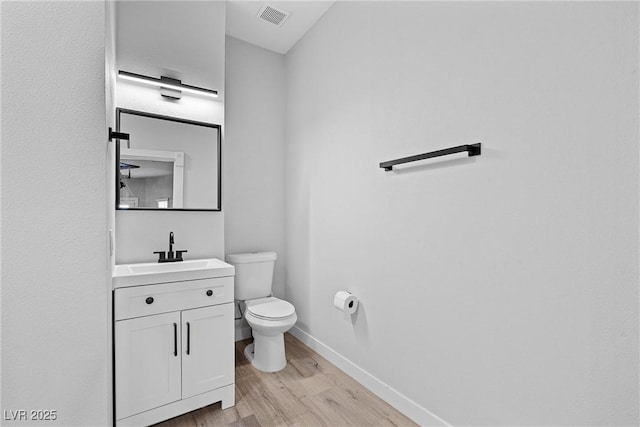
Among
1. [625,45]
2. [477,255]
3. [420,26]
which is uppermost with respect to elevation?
[420,26]

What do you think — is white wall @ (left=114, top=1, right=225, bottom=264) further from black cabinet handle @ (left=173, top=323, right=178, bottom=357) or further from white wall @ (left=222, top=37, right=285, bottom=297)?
black cabinet handle @ (left=173, top=323, right=178, bottom=357)

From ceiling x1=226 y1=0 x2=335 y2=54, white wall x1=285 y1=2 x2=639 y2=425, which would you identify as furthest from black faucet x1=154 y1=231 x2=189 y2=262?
ceiling x1=226 y1=0 x2=335 y2=54

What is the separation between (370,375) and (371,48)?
208 centimetres

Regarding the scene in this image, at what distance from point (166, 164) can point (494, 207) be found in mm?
2042

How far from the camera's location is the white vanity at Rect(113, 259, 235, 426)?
62.4 inches

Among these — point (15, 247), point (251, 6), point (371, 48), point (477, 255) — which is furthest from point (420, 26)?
point (15, 247)

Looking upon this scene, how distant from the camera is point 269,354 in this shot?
224 centimetres

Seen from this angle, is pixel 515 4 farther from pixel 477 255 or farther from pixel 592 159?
pixel 477 255

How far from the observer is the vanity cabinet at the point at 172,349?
1.59 meters

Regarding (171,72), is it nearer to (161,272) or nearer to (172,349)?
(161,272)

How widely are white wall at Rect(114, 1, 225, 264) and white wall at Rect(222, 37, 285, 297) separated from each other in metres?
0.40

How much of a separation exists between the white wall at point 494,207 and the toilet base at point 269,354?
41 cm

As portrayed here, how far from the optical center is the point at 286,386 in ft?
6.71

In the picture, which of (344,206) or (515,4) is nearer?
(515,4)
